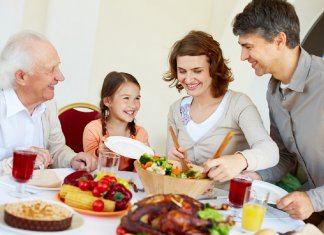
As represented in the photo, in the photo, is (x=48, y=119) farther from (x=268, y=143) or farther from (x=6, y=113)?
(x=268, y=143)

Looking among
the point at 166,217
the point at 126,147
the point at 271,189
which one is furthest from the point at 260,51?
the point at 166,217

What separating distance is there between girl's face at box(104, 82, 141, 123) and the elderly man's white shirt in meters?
0.66

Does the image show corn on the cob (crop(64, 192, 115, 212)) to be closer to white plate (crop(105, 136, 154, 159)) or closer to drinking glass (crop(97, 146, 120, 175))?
drinking glass (crop(97, 146, 120, 175))

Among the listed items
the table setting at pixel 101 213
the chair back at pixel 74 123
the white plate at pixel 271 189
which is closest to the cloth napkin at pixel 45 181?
the table setting at pixel 101 213

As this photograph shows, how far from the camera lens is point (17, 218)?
1291 millimetres

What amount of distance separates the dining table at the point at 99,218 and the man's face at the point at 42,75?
38 centimetres

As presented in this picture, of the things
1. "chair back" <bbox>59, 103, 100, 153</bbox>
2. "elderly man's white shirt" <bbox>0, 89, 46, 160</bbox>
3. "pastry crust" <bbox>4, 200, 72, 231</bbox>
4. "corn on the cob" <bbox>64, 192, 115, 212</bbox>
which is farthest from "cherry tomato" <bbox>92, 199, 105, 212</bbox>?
"chair back" <bbox>59, 103, 100, 153</bbox>

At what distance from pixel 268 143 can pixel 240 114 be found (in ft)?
0.90

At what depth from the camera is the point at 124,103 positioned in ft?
9.67

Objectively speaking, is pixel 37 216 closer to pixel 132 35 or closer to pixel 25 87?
pixel 25 87

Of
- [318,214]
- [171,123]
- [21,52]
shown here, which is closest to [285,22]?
[171,123]

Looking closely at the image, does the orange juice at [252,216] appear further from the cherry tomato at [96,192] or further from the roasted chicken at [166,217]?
the cherry tomato at [96,192]

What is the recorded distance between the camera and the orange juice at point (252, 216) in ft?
5.18

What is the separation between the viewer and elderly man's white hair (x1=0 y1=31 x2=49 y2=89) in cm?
233
